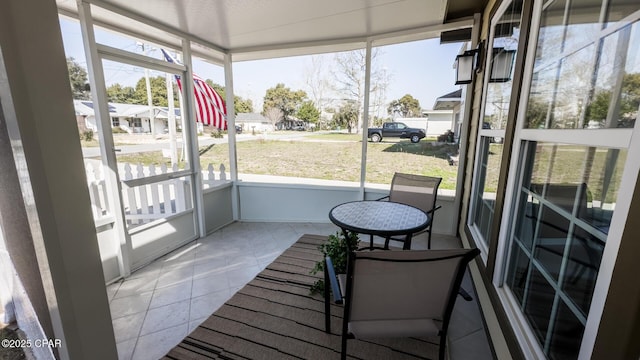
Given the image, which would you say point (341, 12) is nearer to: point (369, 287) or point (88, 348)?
point (369, 287)

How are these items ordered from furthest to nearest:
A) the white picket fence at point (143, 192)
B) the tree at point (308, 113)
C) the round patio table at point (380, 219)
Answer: the tree at point (308, 113) < the white picket fence at point (143, 192) < the round patio table at point (380, 219)

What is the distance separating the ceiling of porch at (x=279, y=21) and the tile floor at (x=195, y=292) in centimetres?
254

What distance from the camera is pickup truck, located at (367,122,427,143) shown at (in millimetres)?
3656

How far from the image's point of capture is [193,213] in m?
3.59

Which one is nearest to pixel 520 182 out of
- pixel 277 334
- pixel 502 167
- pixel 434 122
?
pixel 502 167

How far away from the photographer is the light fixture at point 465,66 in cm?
272

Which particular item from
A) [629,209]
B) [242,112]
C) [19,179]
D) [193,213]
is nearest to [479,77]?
[629,209]

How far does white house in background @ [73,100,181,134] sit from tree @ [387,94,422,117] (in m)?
2.87

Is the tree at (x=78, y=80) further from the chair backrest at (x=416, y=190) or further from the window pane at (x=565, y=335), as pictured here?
the window pane at (x=565, y=335)

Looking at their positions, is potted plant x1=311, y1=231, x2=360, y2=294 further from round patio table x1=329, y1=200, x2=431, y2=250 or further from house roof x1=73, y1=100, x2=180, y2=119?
house roof x1=73, y1=100, x2=180, y2=119

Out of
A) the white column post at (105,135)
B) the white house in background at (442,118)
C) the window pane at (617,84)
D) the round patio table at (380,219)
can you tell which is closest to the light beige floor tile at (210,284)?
the white column post at (105,135)

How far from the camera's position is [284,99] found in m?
4.16

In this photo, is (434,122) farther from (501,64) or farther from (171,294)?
(171,294)

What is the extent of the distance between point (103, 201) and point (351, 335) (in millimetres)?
2702
